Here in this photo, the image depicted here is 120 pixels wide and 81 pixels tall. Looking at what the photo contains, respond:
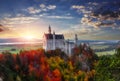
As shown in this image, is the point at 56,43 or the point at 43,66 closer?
the point at 43,66

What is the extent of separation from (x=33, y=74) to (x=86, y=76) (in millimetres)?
→ 2867

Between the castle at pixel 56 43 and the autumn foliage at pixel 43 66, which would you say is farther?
the castle at pixel 56 43

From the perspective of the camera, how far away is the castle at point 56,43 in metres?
20.4

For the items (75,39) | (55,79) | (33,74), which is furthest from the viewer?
(75,39)

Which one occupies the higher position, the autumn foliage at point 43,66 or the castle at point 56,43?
the castle at point 56,43

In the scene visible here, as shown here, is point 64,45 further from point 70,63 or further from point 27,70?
point 27,70

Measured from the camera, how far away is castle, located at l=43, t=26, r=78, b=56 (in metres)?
20.4

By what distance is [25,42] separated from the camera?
1647 cm

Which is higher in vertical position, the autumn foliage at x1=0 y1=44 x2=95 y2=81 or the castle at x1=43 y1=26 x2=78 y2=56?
the castle at x1=43 y1=26 x2=78 y2=56

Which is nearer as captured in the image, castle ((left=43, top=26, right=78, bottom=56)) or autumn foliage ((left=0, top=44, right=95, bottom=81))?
autumn foliage ((left=0, top=44, right=95, bottom=81))

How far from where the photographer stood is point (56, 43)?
2111 centimetres

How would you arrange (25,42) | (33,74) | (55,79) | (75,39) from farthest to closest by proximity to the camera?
(75,39) → (55,79) → (33,74) → (25,42)

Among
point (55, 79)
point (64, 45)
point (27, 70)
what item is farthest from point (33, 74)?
point (64, 45)

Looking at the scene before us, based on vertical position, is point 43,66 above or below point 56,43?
below
